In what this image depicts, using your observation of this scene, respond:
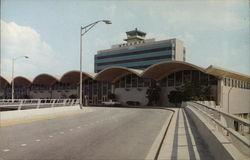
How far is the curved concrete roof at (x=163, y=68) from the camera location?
45375 millimetres

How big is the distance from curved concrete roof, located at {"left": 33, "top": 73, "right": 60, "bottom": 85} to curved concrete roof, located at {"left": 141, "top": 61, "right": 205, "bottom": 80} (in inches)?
1214

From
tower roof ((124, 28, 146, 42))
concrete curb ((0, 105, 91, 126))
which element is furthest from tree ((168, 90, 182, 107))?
tower roof ((124, 28, 146, 42))

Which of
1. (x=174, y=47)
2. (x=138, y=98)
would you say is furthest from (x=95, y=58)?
(x=138, y=98)

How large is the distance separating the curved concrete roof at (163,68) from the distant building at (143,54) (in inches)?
2175

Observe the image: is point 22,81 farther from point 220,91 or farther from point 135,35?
point 135,35

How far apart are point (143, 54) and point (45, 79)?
51.4 meters

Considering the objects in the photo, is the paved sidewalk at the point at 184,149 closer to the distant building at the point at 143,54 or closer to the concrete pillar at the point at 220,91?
the concrete pillar at the point at 220,91

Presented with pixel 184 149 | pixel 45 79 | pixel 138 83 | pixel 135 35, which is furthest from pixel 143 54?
pixel 184 149

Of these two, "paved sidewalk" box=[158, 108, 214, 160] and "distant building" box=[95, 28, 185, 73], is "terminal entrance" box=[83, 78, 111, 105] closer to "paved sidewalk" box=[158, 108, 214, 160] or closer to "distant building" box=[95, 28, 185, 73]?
"distant building" box=[95, 28, 185, 73]

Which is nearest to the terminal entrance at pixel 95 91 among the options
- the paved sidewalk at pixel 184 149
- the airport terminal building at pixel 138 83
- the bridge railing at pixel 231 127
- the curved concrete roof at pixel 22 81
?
the airport terminal building at pixel 138 83

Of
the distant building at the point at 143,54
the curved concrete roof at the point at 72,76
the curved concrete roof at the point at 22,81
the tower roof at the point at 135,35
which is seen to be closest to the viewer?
the curved concrete roof at the point at 72,76

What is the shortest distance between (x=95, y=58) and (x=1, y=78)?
5680 centimetres

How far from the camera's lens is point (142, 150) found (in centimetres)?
798

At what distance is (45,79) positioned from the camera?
74.0 meters
